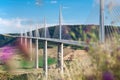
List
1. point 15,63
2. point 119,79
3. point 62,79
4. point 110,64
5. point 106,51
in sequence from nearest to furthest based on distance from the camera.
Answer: point 119,79 → point 110,64 → point 106,51 → point 62,79 → point 15,63

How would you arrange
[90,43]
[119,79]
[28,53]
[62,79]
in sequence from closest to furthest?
1. [119,79]
2. [90,43]
3. [62,79]
4. [28,53]

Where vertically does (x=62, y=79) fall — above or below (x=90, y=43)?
below

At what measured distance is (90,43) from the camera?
360 centimetres

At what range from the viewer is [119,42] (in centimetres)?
366

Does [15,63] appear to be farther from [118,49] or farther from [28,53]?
[118,49]

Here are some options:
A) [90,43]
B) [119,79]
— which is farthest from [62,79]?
[119,79]

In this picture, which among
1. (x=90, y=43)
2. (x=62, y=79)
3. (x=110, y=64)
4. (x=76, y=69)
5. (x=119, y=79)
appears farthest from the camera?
(x=76, y=69)

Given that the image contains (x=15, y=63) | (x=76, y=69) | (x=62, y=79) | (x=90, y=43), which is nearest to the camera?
(x=90, y=43)

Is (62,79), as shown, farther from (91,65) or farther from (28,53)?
(28,53)

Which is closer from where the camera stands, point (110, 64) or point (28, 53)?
point (110, 64)

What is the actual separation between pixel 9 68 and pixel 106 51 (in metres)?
1.73

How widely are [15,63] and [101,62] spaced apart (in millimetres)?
1708

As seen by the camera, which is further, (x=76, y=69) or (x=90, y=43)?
(x=76, y=69)

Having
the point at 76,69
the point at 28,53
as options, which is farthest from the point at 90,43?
the point at 28,53
